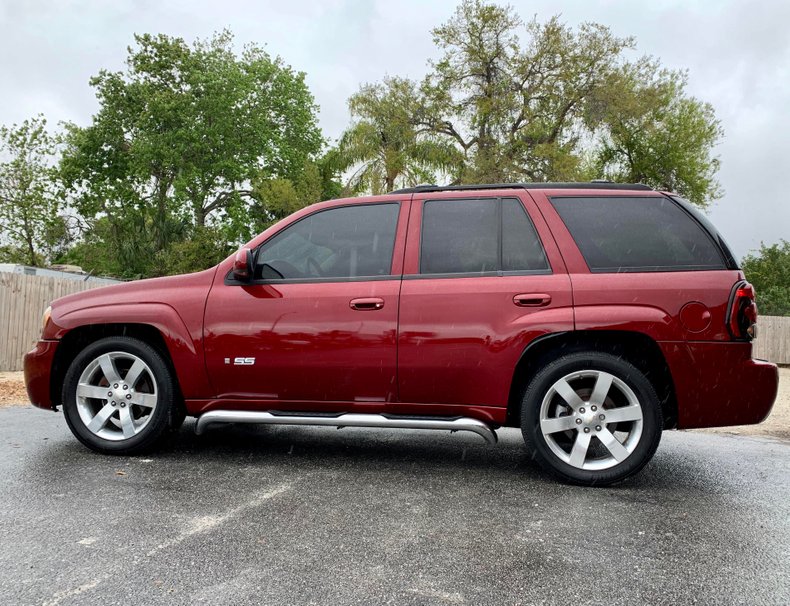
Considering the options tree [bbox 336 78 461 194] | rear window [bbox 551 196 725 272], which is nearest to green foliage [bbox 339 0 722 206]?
tree [bbox 336 78 461 194]

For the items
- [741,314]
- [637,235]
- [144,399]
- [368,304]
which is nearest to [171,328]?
[144,399]

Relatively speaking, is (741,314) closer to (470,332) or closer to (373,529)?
(470,332)

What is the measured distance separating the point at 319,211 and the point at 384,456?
6.26 feet

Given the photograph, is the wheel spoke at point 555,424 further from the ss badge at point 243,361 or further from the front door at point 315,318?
the ss badge at point 243,361

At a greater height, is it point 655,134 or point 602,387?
point 655,134

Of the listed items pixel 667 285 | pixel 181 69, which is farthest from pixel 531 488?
pixel 181 69

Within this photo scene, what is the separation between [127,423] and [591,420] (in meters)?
3.19

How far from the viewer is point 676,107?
34156mm

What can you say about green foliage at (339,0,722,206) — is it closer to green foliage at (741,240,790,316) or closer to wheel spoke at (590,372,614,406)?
green foliage at (741,240,790,316)

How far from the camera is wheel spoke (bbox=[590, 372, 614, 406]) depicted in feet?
13.7

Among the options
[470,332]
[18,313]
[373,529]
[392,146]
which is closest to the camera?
[373,529]

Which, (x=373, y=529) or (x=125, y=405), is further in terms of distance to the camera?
(x=125, y=405)

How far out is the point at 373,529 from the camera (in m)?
3.34

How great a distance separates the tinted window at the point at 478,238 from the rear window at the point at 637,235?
30 cm
